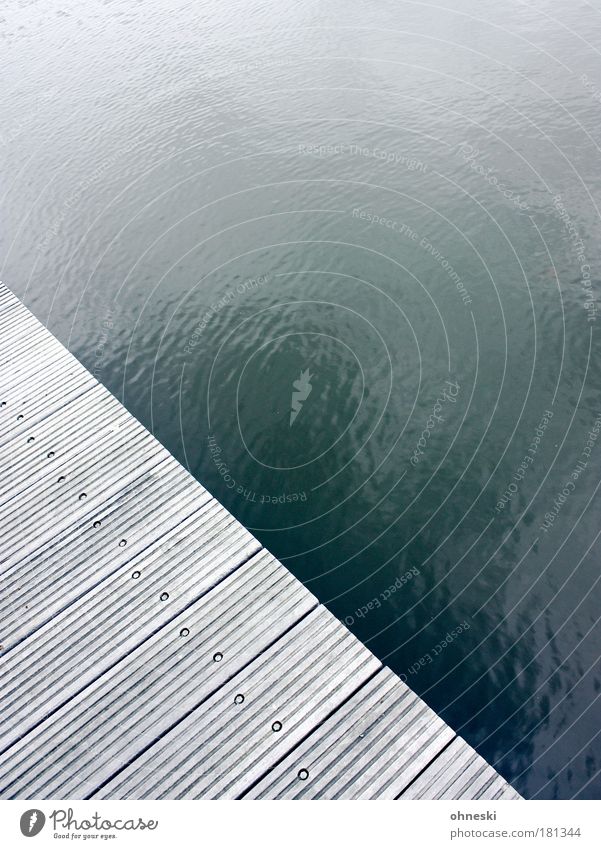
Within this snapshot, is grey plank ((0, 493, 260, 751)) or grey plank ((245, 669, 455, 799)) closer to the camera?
grey plank ((245, 669, 455, 799))

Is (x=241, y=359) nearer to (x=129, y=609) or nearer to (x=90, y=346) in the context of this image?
(x=90, y=346)

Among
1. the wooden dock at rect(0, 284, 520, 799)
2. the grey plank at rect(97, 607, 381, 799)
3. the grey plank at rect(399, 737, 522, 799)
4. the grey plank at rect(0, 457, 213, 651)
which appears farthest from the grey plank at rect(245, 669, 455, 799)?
the grey plank at rect(0, 457, 213, 651)

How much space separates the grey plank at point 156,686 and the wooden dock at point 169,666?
0.05 metres

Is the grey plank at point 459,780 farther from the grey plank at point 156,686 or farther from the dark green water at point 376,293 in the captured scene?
the dark green water at point 376,293

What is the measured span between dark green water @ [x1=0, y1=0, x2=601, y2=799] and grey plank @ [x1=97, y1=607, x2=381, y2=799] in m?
8.57

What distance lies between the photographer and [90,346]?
44.2 metres

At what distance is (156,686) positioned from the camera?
21.5 metres

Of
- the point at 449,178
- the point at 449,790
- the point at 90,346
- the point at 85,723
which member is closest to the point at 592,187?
the point at 449,178

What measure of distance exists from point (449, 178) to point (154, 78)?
3753 centimetres

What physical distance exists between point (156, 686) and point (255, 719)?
387cm

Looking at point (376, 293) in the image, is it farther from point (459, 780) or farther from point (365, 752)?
point (459, 780)

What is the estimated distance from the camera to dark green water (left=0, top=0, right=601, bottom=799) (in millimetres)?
30062

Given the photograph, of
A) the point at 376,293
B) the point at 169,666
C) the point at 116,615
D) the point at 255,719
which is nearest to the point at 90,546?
the point at 116,615

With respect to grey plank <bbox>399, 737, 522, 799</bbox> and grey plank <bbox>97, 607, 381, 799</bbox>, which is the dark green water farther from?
grey plank <bbox>97, 607, 381, 799</bbox>
